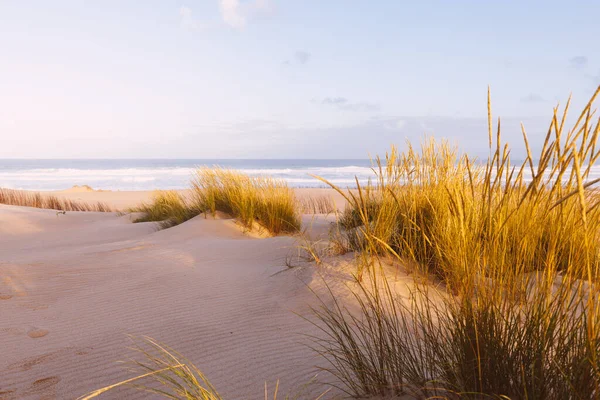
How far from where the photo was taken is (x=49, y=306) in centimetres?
366

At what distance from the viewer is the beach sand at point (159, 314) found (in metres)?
2.38

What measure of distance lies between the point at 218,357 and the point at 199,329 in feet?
1.57

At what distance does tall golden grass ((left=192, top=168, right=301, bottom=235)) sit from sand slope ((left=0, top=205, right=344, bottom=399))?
148 centimetres

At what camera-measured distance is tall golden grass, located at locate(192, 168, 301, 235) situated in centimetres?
712

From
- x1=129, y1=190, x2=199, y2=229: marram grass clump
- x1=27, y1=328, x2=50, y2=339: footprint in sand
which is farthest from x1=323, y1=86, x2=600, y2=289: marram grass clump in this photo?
x1=129, y1=190, x2=199, y2=229: marram grass clump

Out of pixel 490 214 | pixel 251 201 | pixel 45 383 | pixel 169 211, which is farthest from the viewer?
pixel 169 211

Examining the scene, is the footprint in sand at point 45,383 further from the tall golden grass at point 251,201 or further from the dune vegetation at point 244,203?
the tall golden grass at point 251,201

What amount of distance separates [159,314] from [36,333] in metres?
0.82

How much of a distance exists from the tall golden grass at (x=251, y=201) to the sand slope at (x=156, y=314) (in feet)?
4.86

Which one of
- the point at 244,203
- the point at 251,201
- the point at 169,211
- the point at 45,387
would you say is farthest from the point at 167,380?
the point at 169,211

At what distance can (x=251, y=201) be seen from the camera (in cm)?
696

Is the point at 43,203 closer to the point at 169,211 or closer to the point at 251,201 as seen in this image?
the point at 169,211

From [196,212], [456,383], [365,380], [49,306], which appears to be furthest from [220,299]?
[196,212]

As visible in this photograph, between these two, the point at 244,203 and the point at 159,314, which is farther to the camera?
the point at 244,203
